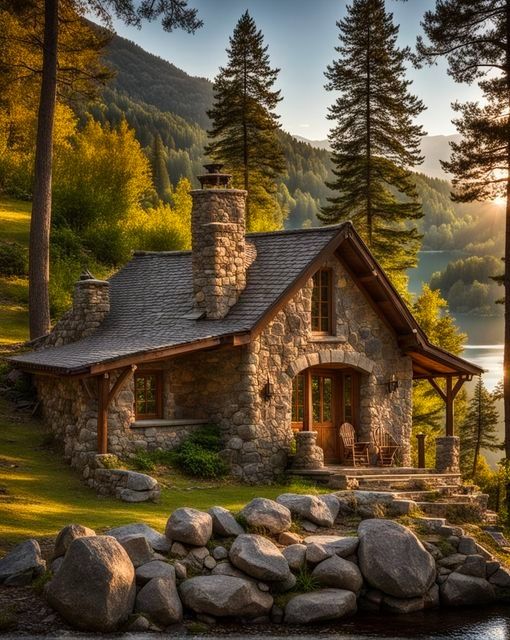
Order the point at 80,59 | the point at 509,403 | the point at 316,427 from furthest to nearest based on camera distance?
the point at 80,59
the point at 509,403
the point at 316,427

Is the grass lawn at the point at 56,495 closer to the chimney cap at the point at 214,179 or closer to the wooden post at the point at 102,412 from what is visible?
the wooden post at the point at 102,412

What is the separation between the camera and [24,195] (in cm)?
4775

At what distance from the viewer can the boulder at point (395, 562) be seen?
1427 cm

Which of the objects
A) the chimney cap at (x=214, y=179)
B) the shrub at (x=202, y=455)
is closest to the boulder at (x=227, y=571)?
the shrub at (x=202, y=455)

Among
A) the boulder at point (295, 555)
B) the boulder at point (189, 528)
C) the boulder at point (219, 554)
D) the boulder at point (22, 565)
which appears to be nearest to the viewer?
the boulder at point (22, 565)

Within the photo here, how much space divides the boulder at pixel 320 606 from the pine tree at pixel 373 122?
24.5 m

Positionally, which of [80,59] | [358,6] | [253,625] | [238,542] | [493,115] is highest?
[358,6]

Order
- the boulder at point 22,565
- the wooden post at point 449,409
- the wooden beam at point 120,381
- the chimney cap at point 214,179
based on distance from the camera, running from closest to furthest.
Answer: the boulder at point 22,565
the wooden beam at point 120,381
the chimney cap at point 214,179
the wooden post at point 449,409

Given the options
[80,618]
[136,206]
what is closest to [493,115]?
[80,618]

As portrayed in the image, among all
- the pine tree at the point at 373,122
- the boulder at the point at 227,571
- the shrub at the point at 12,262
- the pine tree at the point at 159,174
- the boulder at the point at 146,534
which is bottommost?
the boulder at the point at 227,571

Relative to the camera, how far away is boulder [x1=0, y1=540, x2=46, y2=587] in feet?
41.2

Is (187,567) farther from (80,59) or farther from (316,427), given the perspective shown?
(80,59)

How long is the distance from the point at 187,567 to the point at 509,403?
13510 millimetres

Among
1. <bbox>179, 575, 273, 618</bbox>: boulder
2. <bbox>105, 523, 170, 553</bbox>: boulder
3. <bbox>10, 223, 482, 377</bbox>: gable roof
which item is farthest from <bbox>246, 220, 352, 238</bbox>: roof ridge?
<bbox>179, 575, 273, 618</bbox>: boulder
